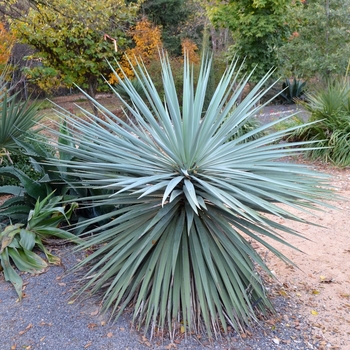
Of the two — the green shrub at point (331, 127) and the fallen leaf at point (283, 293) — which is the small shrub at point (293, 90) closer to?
the green shrub at point (331, 127)

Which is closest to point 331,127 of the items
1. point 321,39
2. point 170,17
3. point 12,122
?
point 321,39

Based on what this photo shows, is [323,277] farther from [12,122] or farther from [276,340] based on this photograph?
[12,122]

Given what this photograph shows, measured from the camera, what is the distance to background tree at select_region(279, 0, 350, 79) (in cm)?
1112

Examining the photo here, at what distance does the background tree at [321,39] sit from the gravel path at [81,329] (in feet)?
32.7

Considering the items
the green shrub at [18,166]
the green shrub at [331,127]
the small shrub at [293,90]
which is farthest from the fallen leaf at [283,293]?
the small shrub at [293,90]

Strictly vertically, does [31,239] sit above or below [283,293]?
below

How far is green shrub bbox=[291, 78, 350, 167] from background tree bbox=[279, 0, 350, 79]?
3.49 meters

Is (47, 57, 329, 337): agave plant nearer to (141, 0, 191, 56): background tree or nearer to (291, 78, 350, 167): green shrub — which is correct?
(291, 78, 350, 167): green shrub

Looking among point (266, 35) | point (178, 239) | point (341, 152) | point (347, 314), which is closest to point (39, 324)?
point (178, 239)

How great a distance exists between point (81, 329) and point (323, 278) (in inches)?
89.9

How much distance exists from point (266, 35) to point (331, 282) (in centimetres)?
1080

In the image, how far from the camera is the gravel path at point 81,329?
2514mm

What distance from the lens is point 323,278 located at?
11.8 ft

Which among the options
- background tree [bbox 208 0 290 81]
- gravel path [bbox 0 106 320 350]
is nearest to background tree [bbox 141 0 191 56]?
background tree [bbox 208 0 290 81]
